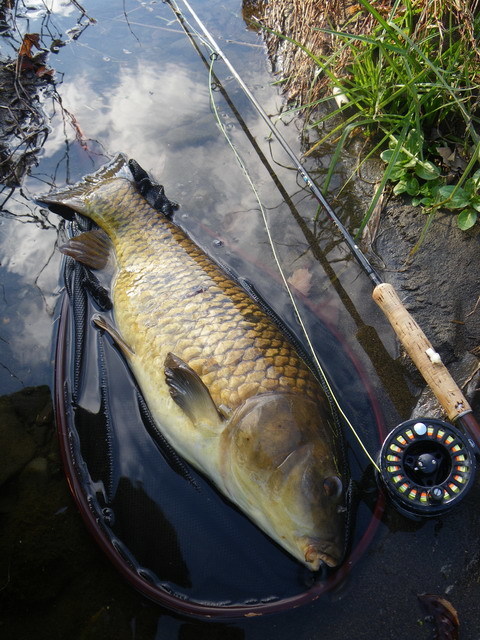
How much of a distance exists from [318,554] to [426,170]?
7.75 feet

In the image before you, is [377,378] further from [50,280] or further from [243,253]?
[50,280]

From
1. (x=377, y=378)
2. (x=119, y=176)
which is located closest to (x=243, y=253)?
(x=119, y=176)

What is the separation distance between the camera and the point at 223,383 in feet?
6.75

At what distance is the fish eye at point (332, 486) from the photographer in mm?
1784

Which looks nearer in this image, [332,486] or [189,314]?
[332,486]

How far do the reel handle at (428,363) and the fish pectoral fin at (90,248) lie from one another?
1596 mm

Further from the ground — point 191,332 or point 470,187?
point 470,187

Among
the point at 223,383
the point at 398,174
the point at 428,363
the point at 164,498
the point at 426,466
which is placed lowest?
the point at 164,498

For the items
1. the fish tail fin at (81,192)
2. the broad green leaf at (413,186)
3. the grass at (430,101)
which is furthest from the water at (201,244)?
the grass at (430,101)

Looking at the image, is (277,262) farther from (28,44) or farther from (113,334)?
(28,44)

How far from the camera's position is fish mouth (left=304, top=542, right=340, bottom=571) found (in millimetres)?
1725

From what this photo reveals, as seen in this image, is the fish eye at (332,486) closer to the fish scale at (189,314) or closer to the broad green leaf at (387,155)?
the fish scale at (189,314)

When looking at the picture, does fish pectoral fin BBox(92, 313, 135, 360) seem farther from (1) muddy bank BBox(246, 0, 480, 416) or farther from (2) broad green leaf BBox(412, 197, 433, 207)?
(2) broad green leaf BBox(412, 197, 433, 207)

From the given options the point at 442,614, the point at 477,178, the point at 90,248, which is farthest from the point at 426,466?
the point at 90,248
